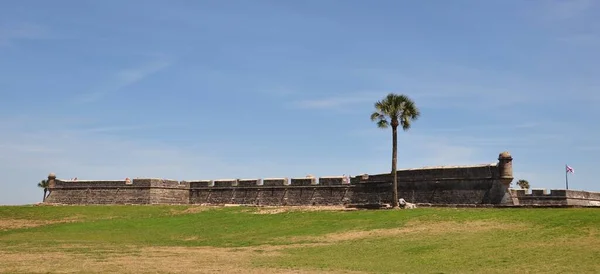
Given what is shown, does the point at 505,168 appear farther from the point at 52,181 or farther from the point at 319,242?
the point at 52,181

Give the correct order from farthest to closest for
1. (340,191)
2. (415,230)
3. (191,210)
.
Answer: (191,210), (340,191), (415,230)

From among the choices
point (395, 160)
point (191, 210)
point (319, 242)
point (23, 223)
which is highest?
point (395, 160)

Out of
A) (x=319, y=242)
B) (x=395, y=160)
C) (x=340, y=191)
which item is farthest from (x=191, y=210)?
(x=319, y=242)

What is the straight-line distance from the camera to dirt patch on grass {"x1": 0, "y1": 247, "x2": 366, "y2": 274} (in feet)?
60.2

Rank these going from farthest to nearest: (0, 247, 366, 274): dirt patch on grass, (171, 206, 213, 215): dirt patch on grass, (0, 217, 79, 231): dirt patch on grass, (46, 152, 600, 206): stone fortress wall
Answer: (171, 206, 213, 215): dirt patch on grass → (0, 217, 79, 231): dirt patch on grass → (46, 152, 600, 206): stone fortress wall → (0, 247, 366, 274): dirt patch on grass

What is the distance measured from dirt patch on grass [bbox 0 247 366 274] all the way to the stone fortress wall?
54.9 ft

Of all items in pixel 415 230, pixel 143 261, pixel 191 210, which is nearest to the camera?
pixel 143 261

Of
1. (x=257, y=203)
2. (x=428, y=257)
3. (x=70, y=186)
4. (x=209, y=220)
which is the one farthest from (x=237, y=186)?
(x=428, y=257)

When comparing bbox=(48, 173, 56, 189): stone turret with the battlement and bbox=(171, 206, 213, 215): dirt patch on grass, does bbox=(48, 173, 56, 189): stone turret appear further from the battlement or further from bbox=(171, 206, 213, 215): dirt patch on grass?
the battlement

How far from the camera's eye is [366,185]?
43.6 metres

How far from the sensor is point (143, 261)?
68.3 ft

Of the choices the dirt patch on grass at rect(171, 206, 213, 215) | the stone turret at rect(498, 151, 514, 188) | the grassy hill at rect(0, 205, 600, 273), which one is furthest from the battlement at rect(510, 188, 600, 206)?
the dirt patch on grass at rect(171, 206, 213, 215)

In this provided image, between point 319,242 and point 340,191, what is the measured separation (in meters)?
17.4

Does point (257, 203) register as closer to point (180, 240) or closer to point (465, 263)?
point (180, 240)
